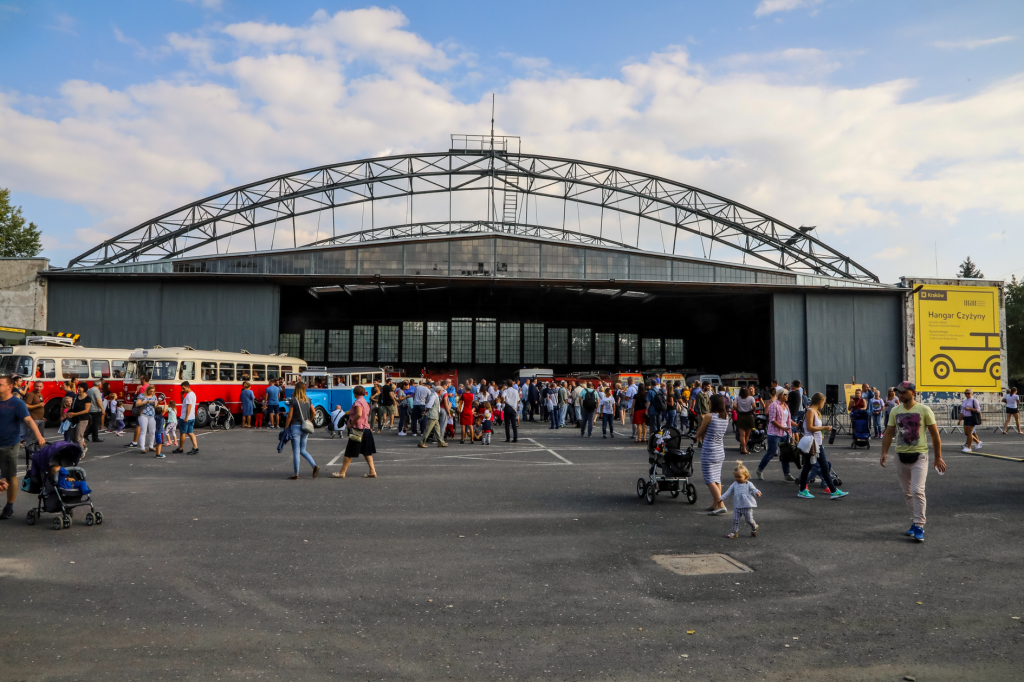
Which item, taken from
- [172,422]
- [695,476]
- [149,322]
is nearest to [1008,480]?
[695,476]

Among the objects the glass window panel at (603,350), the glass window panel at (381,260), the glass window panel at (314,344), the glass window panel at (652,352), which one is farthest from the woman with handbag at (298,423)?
the glass window panel at (652,352)

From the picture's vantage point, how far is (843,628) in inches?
206

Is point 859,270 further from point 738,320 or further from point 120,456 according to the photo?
point 120,456

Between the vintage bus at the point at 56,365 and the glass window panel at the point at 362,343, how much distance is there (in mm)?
28676

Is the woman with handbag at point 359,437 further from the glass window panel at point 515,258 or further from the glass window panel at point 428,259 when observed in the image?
the glass window panel at point 515,258

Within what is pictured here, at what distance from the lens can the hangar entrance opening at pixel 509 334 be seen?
159 feet

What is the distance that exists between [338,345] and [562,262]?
24.1 meters

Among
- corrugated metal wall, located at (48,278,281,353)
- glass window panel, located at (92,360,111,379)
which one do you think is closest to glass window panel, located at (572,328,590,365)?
corrugated metal wall, located at (48,278,281,353)

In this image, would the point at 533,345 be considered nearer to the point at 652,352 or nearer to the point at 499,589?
the point at 652,352

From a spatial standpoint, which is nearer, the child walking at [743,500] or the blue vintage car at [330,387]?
the child walking at [743,500]

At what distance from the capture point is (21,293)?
32.3 m

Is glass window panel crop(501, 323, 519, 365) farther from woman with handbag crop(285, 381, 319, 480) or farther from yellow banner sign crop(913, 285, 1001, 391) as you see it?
woman with handbag crop(285, 381, 319, 480)

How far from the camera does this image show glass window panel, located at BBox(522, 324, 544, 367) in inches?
2145

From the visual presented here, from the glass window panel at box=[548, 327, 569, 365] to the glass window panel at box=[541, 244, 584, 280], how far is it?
19017 millimetres
